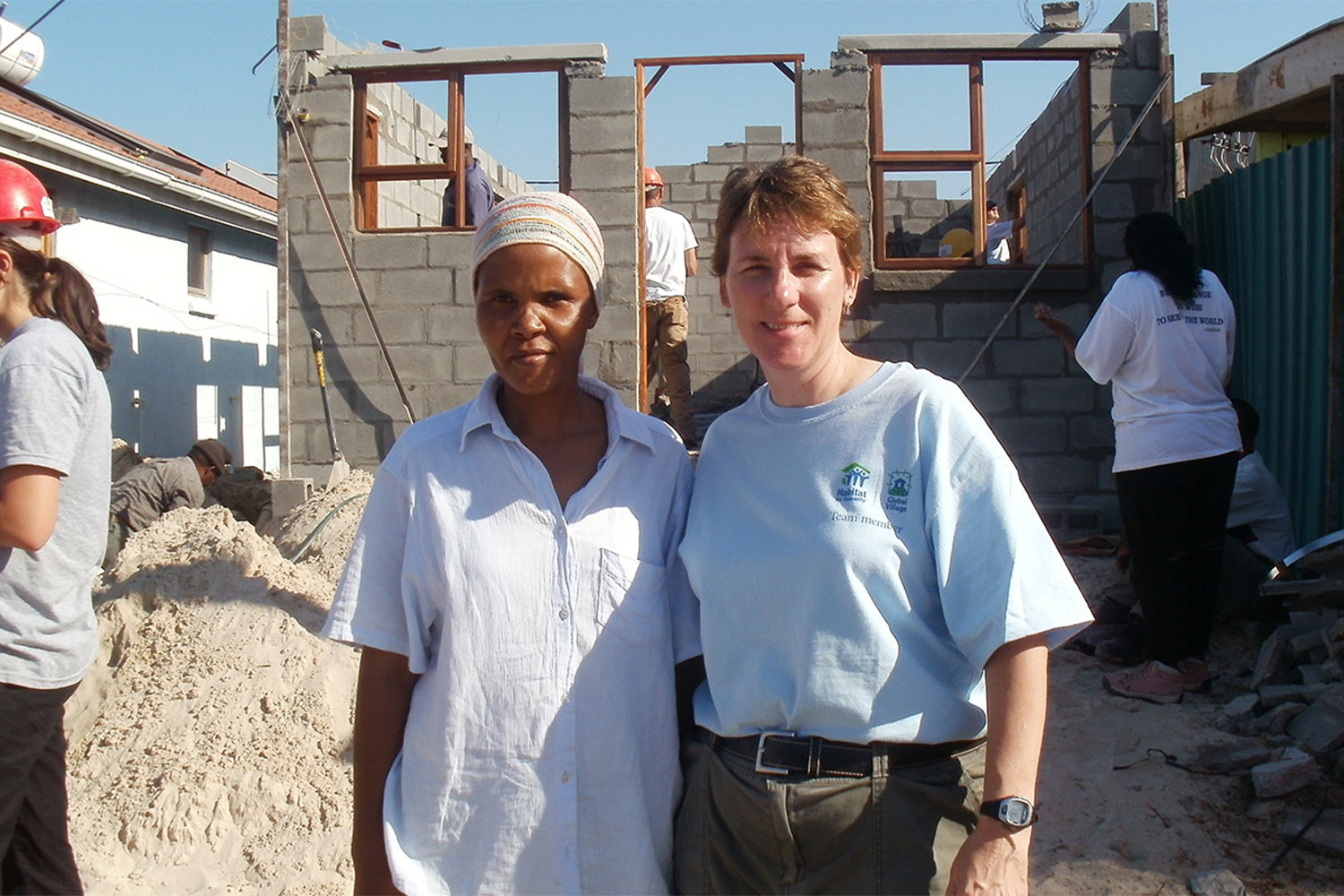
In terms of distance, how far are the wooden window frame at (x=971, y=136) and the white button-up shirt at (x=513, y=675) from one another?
5.85 m

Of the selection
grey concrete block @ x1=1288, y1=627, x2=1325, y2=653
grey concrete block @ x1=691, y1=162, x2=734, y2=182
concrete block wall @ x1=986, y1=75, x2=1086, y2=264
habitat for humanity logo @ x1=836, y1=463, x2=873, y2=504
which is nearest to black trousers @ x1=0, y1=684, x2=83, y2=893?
habitat for humanity logo @ x1=836, y1=463, x2=873, y2=504

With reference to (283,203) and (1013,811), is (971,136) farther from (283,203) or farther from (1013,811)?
(1013,811)

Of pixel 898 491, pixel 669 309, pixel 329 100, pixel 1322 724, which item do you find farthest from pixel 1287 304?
pixel 329 100

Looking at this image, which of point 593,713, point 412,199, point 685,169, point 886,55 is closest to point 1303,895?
point 593,713

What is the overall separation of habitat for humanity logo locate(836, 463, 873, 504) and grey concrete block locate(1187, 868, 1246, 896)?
2.72m

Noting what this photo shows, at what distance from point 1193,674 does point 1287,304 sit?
2.19 metres

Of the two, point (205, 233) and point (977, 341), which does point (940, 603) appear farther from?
point (205, 233)

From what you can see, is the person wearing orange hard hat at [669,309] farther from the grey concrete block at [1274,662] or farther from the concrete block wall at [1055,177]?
the grey concrete block at [1274,662]

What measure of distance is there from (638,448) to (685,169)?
37.9 ft

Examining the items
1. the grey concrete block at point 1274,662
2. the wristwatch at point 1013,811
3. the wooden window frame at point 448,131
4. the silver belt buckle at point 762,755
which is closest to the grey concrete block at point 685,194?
the wooden window frame at point 448,131

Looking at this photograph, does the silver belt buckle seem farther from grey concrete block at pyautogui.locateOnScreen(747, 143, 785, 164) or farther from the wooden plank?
grey concrete block at pyautogui.locateOnScreen(747, 143, 785, 164)

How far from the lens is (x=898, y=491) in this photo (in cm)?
173

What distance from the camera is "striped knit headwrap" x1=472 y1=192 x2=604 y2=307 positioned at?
6.21 feet

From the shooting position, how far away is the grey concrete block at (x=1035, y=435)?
7281 mm
